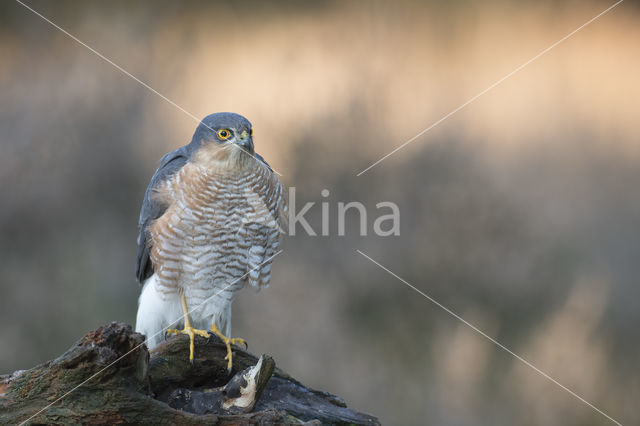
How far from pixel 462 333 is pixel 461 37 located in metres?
2.35

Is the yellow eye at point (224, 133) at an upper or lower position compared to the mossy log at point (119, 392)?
upper

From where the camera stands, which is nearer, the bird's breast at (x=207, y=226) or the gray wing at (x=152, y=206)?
the bird's breast at (x=207, y=226)

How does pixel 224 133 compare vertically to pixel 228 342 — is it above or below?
above

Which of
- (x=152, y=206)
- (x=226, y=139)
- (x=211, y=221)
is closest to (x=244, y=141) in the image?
(x=226, y=139)

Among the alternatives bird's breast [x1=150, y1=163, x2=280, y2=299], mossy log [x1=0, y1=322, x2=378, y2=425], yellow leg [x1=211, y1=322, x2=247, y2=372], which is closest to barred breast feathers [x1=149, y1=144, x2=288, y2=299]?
bird's breast [x1=150, y1=163, x2=280, y2=299]

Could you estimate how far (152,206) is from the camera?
3.08m

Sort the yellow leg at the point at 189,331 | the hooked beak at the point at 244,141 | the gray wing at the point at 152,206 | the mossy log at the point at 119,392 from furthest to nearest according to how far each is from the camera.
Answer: the gray wing at the point at 152,206 < the hooked beak at the point at 244,141 < the yellow leg at the point at 189,331 < the mossy log at the point at 119,392

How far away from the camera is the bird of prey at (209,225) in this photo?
2945 mm

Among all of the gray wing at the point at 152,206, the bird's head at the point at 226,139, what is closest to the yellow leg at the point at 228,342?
the gray wing at the point at 152,206

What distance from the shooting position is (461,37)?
5.09 meters

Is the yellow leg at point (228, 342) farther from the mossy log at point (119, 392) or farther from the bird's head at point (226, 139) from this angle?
the bird's head at point (226, 139)

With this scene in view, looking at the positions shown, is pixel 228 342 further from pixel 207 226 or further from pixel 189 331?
pixel 207 226

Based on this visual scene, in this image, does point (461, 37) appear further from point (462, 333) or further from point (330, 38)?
point (462, 333)

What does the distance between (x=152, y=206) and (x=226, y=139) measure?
1.69ft
